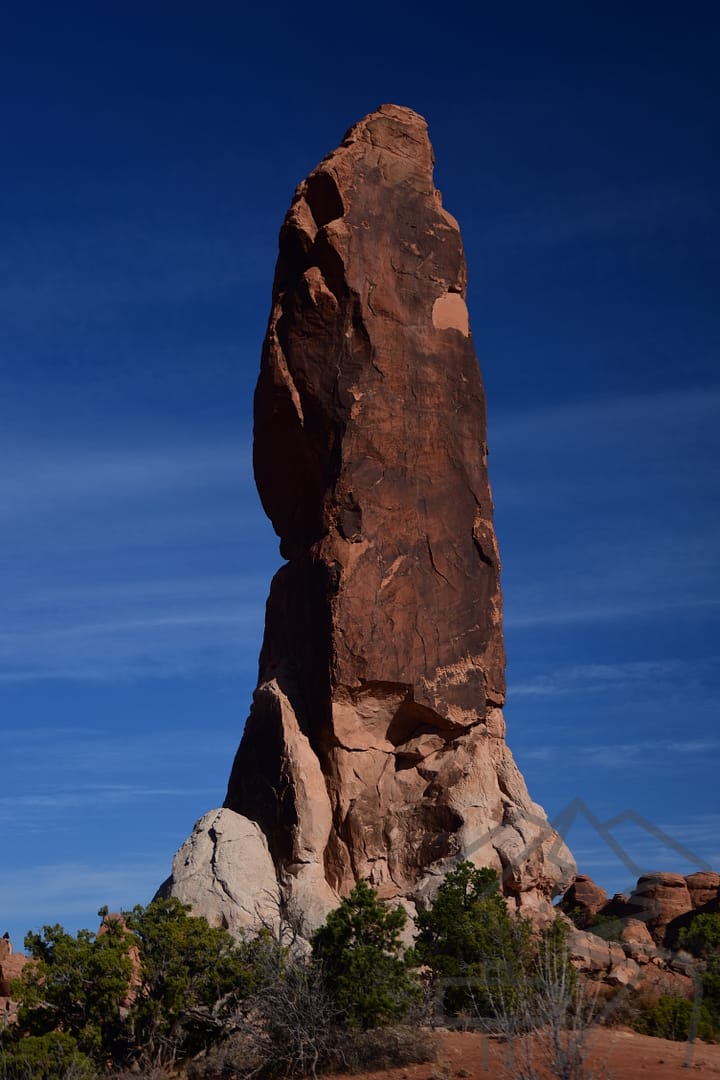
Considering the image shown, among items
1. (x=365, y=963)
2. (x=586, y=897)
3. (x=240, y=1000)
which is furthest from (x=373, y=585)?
(x=586, y=897)

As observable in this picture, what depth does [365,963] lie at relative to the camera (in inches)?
744

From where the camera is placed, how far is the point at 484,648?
1067 inches

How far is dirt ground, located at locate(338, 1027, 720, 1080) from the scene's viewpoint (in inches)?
674

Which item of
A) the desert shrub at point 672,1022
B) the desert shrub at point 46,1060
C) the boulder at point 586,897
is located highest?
the boulder at point 586,897

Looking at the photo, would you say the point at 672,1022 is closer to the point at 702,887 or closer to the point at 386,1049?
the point at 386,1049

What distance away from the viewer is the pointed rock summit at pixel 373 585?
2491 centimetres

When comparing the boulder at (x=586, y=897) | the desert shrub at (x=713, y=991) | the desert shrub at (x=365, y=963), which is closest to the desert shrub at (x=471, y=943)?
the desert shrub at (x=365, y=963)

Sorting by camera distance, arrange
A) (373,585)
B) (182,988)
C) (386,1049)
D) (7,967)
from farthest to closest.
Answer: (7,967), (373,585), (182,988), (386,1049)

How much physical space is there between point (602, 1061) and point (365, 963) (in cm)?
353

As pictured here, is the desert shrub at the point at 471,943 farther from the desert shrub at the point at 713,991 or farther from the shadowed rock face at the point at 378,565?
the desert shrub at the point at 713,991

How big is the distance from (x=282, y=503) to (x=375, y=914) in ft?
38.4

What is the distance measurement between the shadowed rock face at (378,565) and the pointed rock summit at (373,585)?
0.14 ft

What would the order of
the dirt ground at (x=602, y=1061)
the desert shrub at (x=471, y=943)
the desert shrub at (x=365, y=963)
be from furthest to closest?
the desert shrub at (x=471, y=943), the desert shrub at (x=365, y=963), the dirt ground at (x=602, y=1061)

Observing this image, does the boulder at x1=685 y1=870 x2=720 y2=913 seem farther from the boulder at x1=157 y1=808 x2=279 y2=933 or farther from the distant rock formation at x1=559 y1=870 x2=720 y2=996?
the boulder at x1=157 y1=808 x2=279 y2=933
